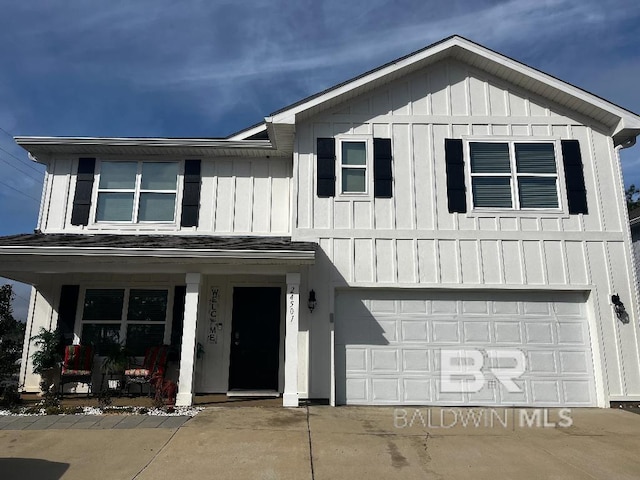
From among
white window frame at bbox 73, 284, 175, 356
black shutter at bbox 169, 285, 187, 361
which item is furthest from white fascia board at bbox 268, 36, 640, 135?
white window frame at bbox 73, 284, 175, 356

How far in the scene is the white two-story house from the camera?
840cm

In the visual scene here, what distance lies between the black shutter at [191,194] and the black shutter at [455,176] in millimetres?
5411

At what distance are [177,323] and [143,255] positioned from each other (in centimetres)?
216

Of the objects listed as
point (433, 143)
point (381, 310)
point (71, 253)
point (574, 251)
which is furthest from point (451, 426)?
point (71, 253)

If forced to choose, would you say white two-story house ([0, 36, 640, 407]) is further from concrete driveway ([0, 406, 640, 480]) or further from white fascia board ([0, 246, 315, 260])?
concrete driveway ([0, 406, 640, 480])

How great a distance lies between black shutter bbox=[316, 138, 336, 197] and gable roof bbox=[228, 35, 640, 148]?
73cm

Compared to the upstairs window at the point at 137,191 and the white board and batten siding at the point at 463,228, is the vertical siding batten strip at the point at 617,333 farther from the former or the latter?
the upstairs window at the point at 137,191

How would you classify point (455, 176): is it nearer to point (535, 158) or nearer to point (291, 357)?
point (535, 158)

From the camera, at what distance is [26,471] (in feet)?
15.5

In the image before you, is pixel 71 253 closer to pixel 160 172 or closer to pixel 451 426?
pixel 160 172

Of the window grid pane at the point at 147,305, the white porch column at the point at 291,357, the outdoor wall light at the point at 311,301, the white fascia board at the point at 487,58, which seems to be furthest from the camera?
the window grid pane at the point at 147,305

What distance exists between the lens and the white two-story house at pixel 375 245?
27.6 ft
